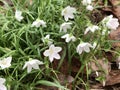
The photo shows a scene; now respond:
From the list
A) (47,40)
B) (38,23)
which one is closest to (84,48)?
(47,40)

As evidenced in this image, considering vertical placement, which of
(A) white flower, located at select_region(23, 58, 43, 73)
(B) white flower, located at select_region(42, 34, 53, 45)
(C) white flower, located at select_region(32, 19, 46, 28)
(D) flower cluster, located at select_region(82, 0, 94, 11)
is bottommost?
(A) white flower, located at select_region(23, 58, 43, 73)

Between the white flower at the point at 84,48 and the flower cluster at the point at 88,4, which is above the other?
the flower cluster at the point at 88,4

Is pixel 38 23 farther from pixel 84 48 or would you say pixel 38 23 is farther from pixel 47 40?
pixel 84 48

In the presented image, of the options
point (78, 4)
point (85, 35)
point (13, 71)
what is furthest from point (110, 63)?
point (13, 71)

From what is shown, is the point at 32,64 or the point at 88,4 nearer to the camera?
the point at 32,64

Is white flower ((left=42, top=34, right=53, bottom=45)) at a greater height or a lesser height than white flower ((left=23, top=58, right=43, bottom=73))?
greater

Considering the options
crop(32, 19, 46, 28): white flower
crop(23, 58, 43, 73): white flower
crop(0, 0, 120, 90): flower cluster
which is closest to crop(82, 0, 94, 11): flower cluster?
crop(0, 0, 120, 90): flower cluster

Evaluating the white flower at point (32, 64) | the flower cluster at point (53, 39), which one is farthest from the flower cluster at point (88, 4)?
the white flower at point (32, 64)

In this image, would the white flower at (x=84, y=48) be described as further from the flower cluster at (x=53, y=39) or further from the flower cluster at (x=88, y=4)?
the flower cluster at (x=88, y=4)

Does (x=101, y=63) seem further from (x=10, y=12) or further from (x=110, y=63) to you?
(x=10, y=12)

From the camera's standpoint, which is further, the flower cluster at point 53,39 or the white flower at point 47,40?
the white flower at point 47,40

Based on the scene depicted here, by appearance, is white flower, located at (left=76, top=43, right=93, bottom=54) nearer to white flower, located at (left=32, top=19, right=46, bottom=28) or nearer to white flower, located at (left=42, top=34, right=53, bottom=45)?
white flower, located at (left=42, top=34, right=53, bottom=45)

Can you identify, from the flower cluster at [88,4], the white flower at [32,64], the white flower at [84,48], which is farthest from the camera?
the flower cluster at [88,4]
